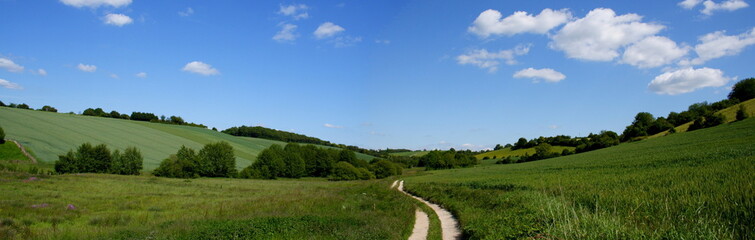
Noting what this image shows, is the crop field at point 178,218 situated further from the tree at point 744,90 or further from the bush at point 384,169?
the tree at point 744,90

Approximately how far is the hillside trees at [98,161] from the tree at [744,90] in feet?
395

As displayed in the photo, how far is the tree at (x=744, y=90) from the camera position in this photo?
3196 inches

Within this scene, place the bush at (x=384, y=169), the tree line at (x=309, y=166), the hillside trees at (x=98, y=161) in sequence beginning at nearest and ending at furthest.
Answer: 1. the hillside trees at (x=98, y=161)
2. the tree line at (x=309, y=166)
3. the bush at (x=384, y=169)

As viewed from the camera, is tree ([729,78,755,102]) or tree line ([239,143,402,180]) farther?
tree ([729,78,755,102])

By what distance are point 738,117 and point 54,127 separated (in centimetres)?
11414

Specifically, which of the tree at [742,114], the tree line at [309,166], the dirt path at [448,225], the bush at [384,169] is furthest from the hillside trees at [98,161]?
the tree at [742,114]

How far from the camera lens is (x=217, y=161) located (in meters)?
70.7

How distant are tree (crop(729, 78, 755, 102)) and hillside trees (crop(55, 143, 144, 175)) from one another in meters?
121

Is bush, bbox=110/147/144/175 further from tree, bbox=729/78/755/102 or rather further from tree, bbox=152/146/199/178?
tree, bbox=729/78/755/102

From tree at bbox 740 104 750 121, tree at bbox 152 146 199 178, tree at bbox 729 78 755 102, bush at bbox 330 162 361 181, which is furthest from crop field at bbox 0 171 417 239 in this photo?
tree at bbox 729 78 755 102

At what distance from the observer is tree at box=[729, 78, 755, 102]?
3196 inches

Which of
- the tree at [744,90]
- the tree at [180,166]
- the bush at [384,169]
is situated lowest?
the bush at [384,169]

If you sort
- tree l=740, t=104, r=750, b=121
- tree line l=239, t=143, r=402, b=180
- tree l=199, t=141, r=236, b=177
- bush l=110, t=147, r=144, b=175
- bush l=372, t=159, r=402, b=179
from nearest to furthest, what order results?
1. tree l=740, t=104, r=750, b=121
2. bush l=110, t=147, r=144, b=175
3. tree l=199, t=141, r=236, b=177
4. tree line l=239, t=143, r=402, b=180
5. bush l=372, t=159, r=402, b=179

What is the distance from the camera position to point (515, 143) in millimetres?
128500
